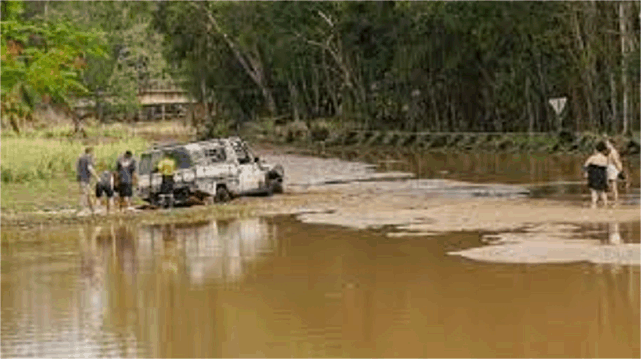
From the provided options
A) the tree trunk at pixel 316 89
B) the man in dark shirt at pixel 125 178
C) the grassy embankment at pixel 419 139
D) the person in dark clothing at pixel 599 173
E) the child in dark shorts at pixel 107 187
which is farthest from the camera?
the tree trunk at pixel 316 89

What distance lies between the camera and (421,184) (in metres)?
35.6

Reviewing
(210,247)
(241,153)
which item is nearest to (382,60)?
(241,153)

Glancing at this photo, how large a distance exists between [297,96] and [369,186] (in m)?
41.6

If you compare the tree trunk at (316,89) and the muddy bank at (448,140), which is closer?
the muddy bank at (448,140)

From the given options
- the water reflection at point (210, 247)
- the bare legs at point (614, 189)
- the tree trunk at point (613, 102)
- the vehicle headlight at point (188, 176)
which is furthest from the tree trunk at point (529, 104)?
→ the water reflection at point (210, 247)

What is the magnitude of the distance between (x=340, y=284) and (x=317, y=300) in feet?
4.50

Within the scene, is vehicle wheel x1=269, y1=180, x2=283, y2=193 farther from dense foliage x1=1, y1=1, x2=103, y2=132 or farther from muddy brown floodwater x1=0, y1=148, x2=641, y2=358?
dense foliage x1=1, y1=1, x2=103, y2=132

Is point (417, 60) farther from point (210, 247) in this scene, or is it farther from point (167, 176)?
point (210, 247)

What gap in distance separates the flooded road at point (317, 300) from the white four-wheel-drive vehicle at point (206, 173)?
8.10 metres

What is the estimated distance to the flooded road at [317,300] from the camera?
12352mm

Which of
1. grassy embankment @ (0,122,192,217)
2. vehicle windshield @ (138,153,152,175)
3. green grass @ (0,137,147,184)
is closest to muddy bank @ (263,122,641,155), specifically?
grassy embankment @ (0,122,192,217)

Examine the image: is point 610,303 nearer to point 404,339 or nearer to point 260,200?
point 404,339

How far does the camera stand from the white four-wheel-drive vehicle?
30625 mm

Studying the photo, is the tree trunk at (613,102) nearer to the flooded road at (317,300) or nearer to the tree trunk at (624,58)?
the tree trunk at (624,58)
